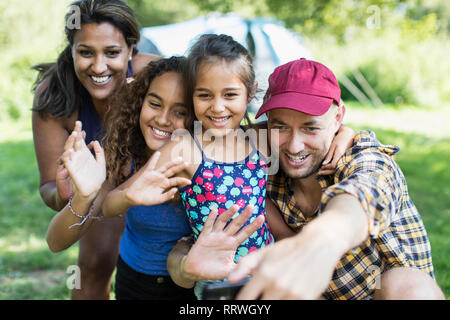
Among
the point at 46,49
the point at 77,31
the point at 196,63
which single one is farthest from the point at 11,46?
the point at 196,63

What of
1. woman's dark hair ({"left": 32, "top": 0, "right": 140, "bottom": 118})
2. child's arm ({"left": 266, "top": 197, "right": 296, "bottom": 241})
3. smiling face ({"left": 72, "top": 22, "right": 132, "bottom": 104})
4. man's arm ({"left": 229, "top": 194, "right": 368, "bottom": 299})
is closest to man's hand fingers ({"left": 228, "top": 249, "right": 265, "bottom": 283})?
man's arm ({"left": 229, "top": 194, "right": 368, "bottom": 299})

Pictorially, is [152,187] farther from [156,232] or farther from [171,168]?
[156,232]

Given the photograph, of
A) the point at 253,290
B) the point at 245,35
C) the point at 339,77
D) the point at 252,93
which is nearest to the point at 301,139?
the point at 252,93

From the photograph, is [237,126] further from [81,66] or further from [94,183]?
[81,66]

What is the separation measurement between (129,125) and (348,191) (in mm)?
1424

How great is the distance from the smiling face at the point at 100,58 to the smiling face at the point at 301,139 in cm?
110

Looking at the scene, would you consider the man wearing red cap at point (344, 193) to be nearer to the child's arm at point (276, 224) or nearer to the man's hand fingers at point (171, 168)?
the child's arm at point (276, 224)

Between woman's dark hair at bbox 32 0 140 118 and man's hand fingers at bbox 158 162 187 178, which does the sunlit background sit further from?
man's hand fingers at bbox 158 162 187 178

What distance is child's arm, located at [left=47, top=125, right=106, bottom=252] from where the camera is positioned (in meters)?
2.11

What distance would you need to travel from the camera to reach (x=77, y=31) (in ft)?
9.32

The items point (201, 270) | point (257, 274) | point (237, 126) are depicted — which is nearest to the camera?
point (257, 274)

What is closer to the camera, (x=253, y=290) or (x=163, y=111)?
(x=253, y=290)

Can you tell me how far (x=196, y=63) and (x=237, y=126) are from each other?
39cm

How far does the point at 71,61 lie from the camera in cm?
301
